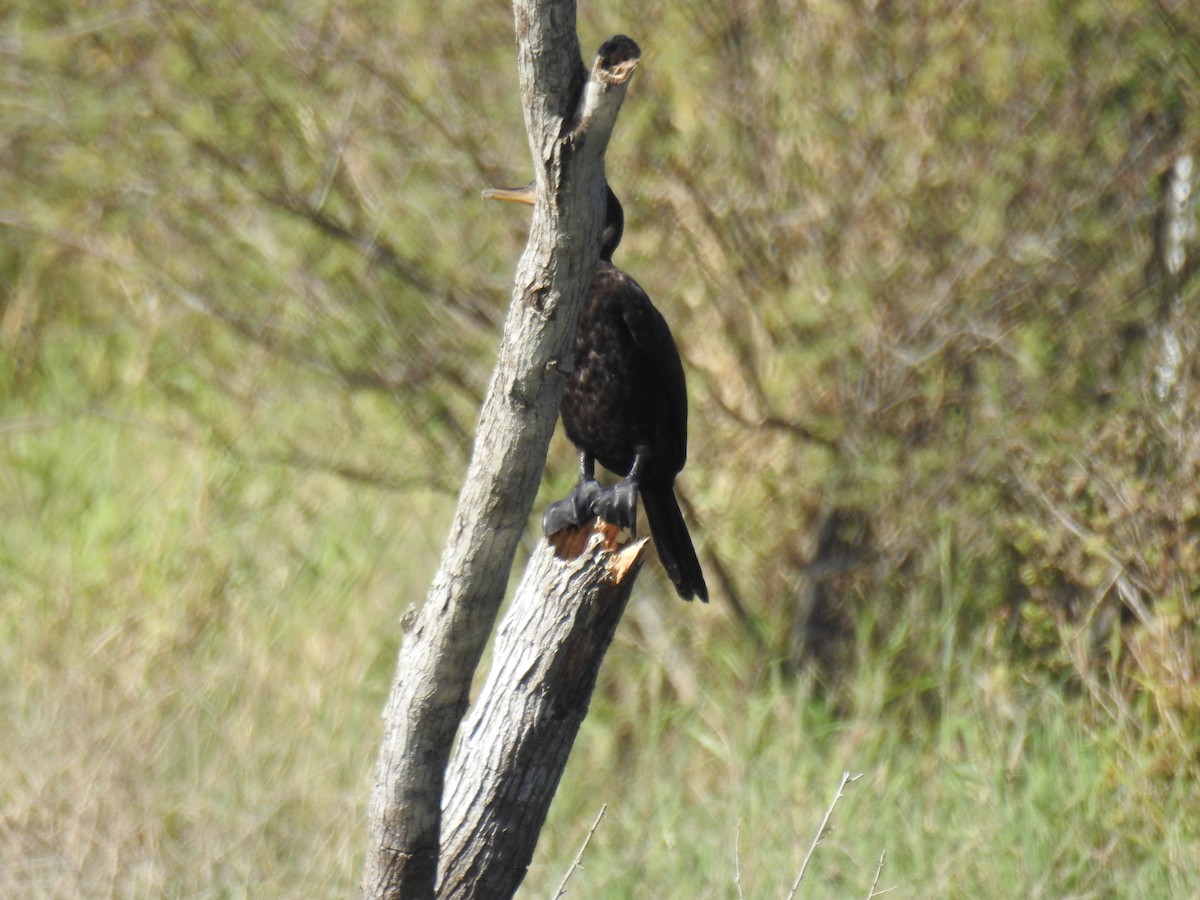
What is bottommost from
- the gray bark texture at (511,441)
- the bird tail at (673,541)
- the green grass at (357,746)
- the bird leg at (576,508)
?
the green grass at (357,746)

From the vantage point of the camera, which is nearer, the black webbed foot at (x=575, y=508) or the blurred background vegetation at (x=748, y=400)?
the black webbed foot at (x=575, y=508)

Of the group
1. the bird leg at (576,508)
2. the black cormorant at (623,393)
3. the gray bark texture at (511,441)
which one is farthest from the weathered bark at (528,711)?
the black cormorant at (623,393)

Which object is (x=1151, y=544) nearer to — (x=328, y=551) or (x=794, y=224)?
(x=794, y=224)

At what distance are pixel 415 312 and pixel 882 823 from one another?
224cm

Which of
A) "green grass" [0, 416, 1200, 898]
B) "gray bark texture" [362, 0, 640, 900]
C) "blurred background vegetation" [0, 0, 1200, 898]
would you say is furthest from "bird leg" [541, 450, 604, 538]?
"blurred background vegetation" [0, 0, 1200, 898]

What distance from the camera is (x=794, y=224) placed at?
4809 mm

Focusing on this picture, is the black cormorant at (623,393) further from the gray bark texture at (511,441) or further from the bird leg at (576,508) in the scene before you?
the gray bark texture at (511,441)

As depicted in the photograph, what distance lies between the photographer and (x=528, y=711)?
Result: 2508mm

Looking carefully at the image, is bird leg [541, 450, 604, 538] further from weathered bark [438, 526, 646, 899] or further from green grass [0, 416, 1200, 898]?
green grass [0, 416, 1200, 898]

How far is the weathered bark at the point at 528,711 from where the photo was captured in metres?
2.49

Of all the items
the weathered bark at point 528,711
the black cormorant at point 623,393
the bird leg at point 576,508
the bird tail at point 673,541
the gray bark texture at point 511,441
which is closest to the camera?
the gray bark texture at point 511,441

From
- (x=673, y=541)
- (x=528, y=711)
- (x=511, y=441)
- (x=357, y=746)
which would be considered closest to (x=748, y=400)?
(x=673, y=541)

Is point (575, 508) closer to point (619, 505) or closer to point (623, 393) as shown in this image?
point (619, 505)

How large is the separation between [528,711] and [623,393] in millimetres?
1021
